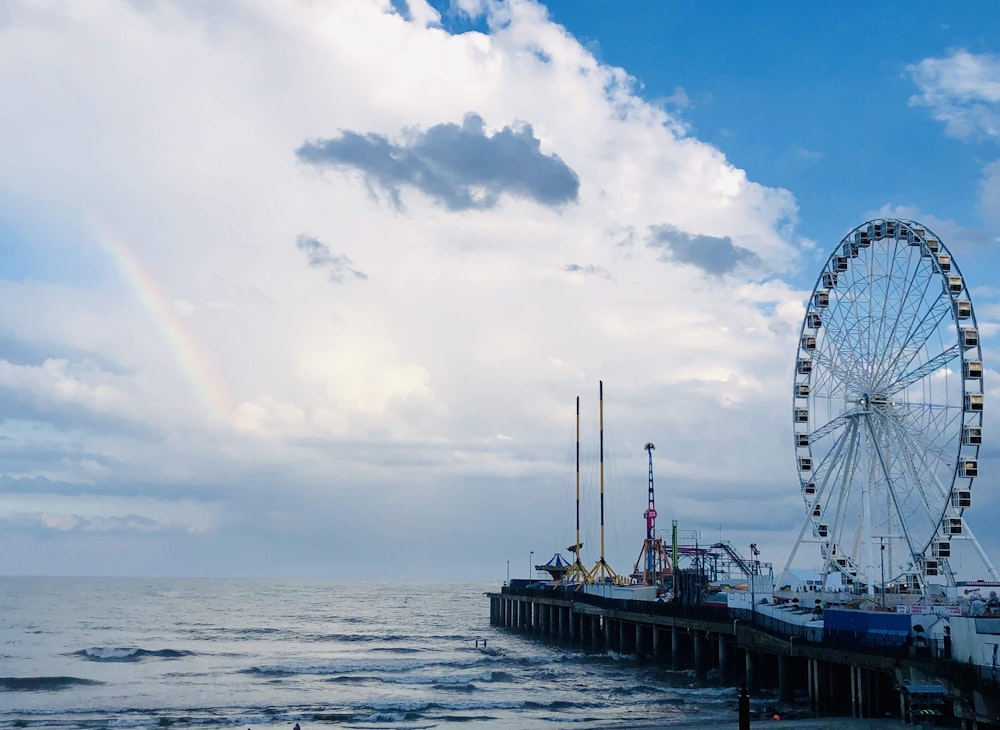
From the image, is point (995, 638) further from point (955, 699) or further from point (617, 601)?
point (617, 601)

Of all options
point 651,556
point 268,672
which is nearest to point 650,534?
point 651,556

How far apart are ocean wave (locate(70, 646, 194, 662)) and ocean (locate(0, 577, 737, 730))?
0.13 metres

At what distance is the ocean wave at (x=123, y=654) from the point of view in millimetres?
69188

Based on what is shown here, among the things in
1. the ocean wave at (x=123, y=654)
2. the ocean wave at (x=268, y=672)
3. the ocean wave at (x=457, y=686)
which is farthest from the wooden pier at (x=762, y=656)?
the ocean wave at (x=123, y=654)

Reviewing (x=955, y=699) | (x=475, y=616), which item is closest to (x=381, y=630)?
(x=475, y=616)

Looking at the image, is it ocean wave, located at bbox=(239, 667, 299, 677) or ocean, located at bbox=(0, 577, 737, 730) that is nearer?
ocean, located at bbox=(0, 577, 737, 730)

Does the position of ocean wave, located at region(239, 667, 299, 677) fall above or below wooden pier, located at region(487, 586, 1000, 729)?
below

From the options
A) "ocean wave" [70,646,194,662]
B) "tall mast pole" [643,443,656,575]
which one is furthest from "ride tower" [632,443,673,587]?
"ocean wave" [70,646,194,662]

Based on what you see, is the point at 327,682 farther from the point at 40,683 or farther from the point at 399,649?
the point at 399,649

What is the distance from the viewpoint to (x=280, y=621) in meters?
116

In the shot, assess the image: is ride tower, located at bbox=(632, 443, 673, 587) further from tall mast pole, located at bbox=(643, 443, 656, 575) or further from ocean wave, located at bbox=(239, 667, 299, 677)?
ocean wave, located at bbox=(239, 667, 299, 677)

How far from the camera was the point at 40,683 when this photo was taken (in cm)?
5562

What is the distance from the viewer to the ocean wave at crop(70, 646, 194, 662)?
6919 centimetres

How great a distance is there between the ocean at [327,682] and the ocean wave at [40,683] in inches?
4.0
